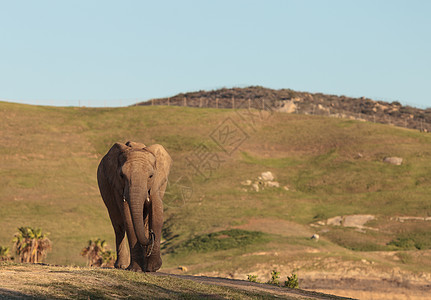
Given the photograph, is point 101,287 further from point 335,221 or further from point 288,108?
point 288,108

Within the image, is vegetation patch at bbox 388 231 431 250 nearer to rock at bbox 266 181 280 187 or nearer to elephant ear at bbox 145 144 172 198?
rock at bbox 266 181 280 187

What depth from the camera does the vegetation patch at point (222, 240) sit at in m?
73.5

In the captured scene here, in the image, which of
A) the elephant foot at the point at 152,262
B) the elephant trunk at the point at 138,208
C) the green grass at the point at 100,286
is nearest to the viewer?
the green grass at the point at 100,286

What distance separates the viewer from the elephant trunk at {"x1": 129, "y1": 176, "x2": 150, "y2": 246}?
23.7 metres

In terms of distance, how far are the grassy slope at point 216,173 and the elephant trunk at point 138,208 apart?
41446 mm

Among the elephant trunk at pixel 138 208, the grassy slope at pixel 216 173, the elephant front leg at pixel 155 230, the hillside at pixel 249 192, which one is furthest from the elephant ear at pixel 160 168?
the grassy slope at pixel 216 173

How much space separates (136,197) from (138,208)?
1.43ft

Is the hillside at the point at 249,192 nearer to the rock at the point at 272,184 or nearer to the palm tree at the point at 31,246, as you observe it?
the rock at the point at 272,184

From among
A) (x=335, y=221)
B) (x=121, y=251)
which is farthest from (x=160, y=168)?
(x=335, y=221)

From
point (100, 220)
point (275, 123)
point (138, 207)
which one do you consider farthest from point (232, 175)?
point (138, 207)

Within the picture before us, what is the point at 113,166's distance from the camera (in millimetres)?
26578

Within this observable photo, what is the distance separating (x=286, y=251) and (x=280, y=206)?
27.5 meters

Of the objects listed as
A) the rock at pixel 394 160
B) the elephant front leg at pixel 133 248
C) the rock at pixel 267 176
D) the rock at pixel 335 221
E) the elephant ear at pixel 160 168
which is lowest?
the rock at pixel 335 221

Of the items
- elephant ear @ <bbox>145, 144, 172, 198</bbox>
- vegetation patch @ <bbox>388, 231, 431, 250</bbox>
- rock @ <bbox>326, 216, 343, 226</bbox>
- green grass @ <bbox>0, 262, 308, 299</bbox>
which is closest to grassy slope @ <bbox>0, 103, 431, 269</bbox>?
vegetation patch @ <bbox>388, 231, 431, 250</bbox>
